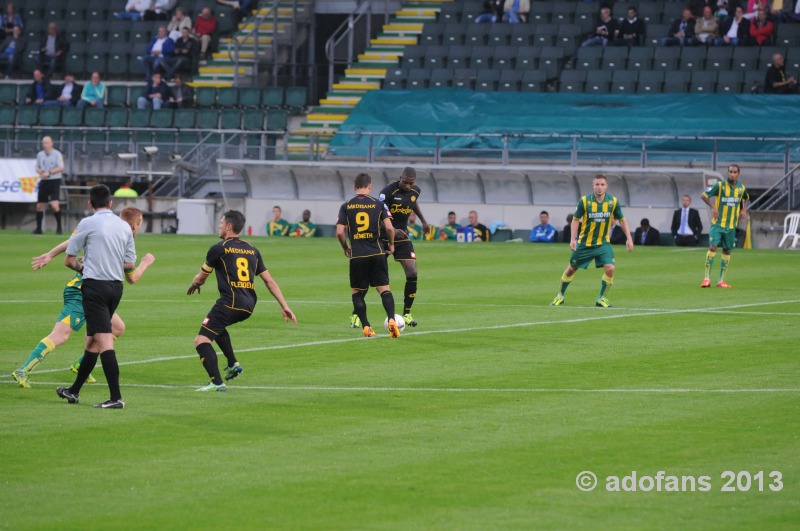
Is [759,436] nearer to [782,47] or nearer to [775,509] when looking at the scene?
[775,509]

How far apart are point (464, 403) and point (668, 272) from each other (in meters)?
14.7

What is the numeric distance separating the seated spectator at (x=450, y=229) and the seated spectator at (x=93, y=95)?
13187 mm

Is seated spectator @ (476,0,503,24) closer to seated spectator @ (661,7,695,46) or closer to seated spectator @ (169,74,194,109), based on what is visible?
seated spectator @ (661,7,695,46)

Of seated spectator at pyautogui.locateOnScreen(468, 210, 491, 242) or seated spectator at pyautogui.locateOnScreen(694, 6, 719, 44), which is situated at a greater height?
seated spectator at pyautogui.locateOnScreen(694, 6, 719, 44)

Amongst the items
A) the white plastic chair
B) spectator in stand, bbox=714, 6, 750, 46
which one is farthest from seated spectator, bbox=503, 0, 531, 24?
the white plastic chair

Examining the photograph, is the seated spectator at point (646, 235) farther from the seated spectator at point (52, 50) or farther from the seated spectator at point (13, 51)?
the seated spectator at point (13, 51)

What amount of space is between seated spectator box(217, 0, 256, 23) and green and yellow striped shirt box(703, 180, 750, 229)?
25939 mm

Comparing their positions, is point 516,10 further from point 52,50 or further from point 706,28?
point 52,50

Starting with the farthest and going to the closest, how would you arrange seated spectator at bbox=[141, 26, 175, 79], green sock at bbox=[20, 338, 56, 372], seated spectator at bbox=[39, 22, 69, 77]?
seated spectator at bbox=[39, 22, 69, 77], seated spectator at bbox=[141, 26, 175, 79], green sock at bbox=[20, 338, 56, 372]

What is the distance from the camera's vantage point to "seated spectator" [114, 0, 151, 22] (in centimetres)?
4688

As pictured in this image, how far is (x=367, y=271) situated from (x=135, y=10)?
1299 inches

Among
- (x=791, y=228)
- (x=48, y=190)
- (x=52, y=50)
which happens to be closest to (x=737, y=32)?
(x=791, y=228)

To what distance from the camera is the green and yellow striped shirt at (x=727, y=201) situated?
923 inches

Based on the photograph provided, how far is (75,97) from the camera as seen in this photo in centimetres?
4347
